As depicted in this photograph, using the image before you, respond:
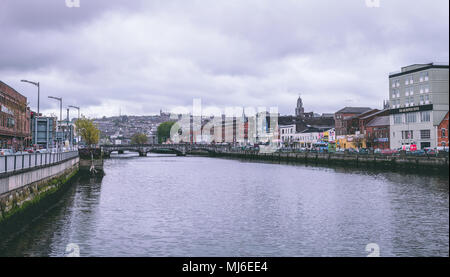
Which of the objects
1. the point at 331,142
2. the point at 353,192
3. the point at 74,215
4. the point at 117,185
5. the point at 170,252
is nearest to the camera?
the point at 170,252

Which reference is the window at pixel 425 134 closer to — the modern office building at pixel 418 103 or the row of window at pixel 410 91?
the modern office building at pixel 418 103

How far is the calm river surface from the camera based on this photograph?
24.3 m

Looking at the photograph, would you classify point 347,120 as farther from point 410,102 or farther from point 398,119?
point 410,102

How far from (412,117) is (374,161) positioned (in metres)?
18.0

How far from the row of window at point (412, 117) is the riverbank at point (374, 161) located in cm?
1414

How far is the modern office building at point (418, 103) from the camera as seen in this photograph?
87.3 metres

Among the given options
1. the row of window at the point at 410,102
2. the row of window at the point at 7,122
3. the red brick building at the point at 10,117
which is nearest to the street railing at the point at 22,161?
the red brick building at the point at 10,117

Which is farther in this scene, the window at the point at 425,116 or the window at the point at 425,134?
the window at the point at 425,116

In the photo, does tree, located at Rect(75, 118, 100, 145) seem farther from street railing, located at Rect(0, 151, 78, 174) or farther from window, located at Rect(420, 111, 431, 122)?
window, located at Rect(420, 111, 431, 122)

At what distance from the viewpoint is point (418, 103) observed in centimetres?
9250
